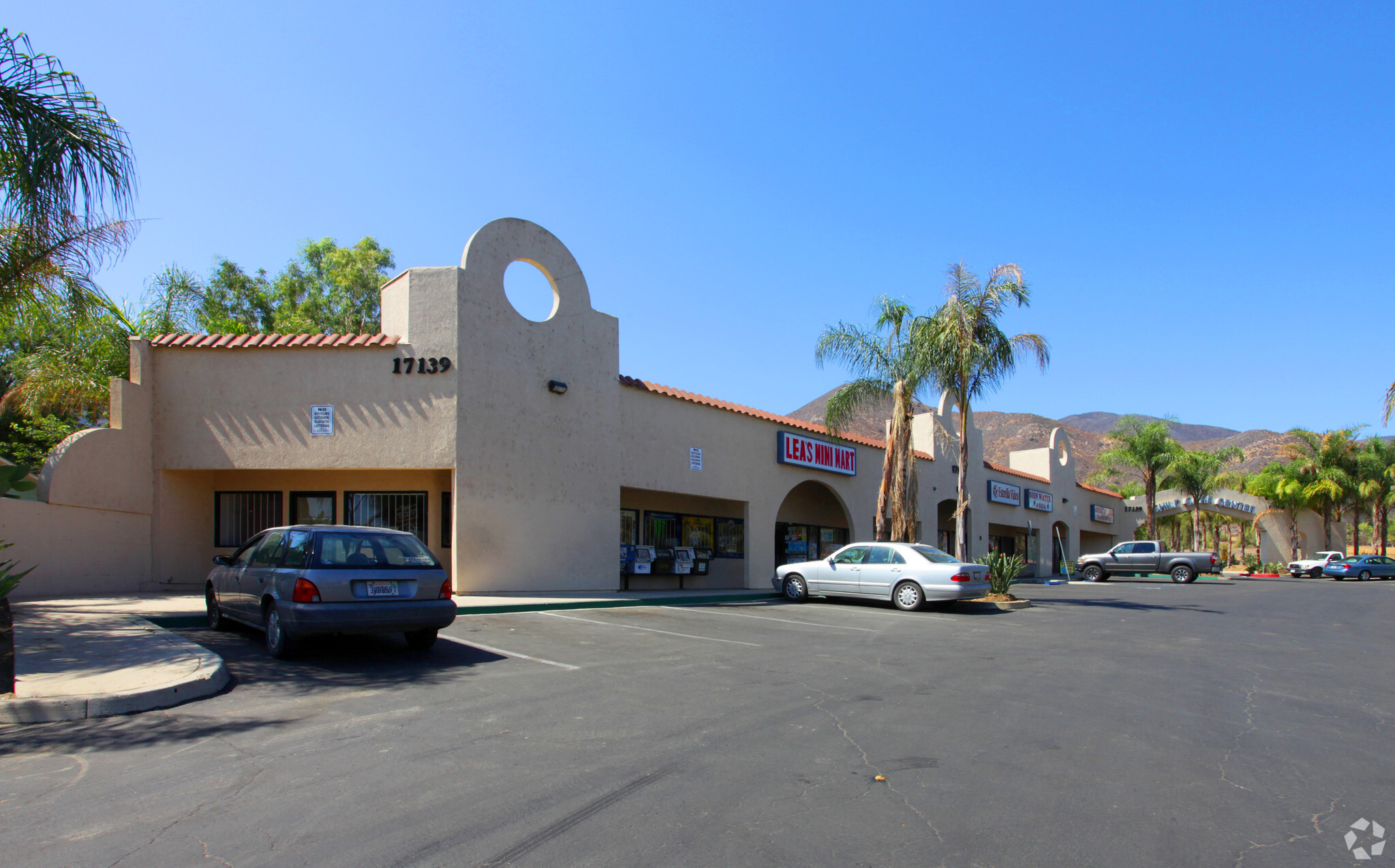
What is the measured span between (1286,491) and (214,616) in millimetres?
55517

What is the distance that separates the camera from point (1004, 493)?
3584 cm

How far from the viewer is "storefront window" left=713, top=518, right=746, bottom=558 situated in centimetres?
2330

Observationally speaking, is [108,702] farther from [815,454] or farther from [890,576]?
[815,454]

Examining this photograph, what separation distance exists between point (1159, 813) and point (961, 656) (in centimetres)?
562

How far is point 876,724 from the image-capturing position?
6.38 meters

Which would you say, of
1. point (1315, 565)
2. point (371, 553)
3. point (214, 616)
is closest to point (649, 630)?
point (371, 553)

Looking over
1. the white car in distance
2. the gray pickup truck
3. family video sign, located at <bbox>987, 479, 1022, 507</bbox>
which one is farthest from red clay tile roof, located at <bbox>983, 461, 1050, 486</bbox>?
the white car in distance

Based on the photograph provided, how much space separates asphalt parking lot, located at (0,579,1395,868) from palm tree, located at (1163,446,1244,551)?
3904 centimetres

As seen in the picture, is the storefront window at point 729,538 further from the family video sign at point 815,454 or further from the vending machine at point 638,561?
the vending machine at point 638,561

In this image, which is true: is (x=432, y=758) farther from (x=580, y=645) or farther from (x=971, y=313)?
(x=971, y=313)

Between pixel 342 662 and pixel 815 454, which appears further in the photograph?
pixel 815 454

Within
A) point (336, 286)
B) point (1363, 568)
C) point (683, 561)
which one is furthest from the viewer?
point (1363, 568)

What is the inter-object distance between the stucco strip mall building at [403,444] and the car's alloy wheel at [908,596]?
586 cm

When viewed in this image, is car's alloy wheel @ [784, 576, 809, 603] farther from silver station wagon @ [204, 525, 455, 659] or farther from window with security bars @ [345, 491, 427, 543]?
silver station wagon @ [204, 525, 455, 659]
